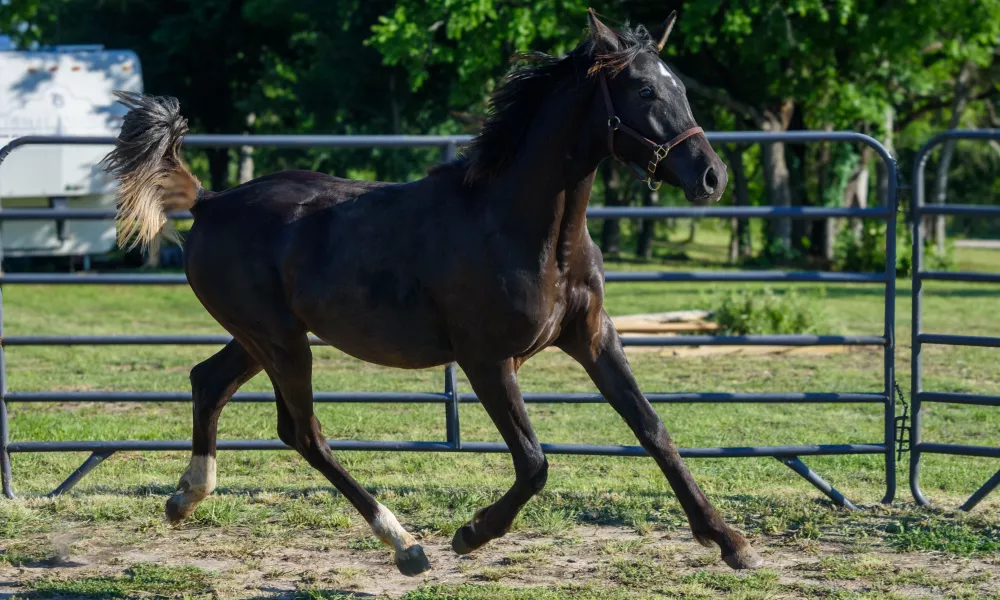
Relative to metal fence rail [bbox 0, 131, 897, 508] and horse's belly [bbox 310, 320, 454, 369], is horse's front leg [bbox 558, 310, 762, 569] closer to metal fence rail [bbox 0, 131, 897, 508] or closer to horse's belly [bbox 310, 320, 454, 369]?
horse's belly [bbox 310, 320, 454, 369]

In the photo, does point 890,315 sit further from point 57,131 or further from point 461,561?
point 57,131

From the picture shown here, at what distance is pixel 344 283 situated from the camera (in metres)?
4.57

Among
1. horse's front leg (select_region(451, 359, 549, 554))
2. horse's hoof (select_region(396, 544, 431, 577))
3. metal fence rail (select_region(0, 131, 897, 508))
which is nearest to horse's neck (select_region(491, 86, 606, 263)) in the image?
horse's front leg (select_region(451, 359, 549, 554))

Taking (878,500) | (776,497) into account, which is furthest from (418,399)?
(878,500)

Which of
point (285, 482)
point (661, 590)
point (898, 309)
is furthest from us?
point (898, 309)

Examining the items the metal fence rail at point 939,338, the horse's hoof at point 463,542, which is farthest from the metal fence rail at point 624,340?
the horse's hoof at point 463,542

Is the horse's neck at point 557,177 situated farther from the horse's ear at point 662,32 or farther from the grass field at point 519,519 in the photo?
the grass field at point 519,519

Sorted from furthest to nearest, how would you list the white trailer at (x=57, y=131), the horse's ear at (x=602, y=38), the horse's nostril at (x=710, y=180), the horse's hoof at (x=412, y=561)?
1. the white trailer at (x=57, y=131)
2. the horse's hoof at (x=412, y=561)
3. the horse's ear at (x=602, y=38)
4. the horse's nostril at (x=710, y=180)

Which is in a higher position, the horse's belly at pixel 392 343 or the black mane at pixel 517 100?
the black mane at pixel 517 100

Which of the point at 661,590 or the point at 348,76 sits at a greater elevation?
the point at 348,76

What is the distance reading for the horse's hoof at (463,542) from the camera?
442 cm

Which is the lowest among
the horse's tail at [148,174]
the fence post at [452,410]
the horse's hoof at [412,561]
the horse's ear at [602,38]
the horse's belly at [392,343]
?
the horse's hoof at [412,561]

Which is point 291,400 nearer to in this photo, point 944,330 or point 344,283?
point 344,283

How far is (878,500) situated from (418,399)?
246 cm
